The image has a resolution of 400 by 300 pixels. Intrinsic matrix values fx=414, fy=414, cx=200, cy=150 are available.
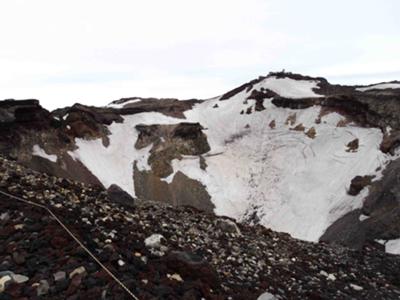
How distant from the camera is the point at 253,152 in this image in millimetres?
51938

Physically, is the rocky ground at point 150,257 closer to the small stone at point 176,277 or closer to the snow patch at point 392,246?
the small stone at point 176,277

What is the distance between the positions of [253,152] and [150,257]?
43.1m

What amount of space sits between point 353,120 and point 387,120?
159 inches

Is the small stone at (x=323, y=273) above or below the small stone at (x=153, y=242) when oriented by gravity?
below

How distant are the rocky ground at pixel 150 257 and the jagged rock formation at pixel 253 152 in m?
17.1

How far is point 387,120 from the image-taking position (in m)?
43.6

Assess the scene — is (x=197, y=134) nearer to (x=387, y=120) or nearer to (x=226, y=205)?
(x=226, y=205)

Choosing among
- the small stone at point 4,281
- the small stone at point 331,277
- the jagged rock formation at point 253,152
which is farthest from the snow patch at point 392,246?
the small stone at point 4,281

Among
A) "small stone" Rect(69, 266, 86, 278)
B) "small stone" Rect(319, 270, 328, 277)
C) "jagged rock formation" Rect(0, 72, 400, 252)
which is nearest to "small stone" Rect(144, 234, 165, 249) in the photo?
"small stone" Rect(69, 266, 86, 278)

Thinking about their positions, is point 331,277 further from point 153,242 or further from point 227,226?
point 153,242

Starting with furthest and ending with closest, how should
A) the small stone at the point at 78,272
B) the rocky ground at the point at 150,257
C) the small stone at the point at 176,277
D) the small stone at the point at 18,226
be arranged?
the small stone at the point at 18,226 < the small stone at the point at 176,277 < the rocky ground at the point at 150,257 < the small stone at the point at 78,272

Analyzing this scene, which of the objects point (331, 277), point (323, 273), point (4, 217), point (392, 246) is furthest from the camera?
point (392, 246)

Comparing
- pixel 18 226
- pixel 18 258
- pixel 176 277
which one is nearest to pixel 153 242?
pixel 176 277

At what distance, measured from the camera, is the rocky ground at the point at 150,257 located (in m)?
7.81
